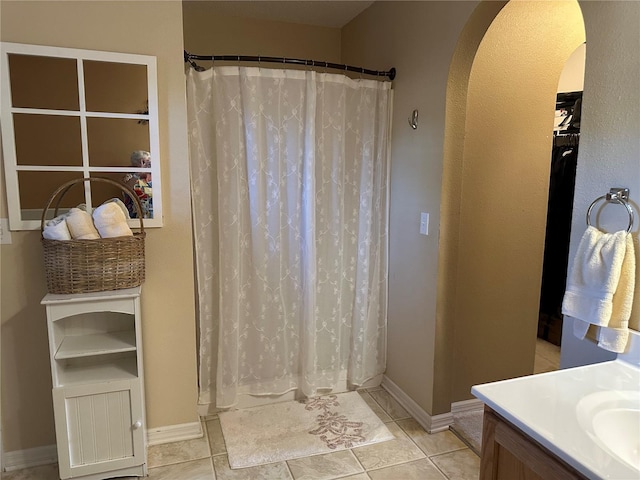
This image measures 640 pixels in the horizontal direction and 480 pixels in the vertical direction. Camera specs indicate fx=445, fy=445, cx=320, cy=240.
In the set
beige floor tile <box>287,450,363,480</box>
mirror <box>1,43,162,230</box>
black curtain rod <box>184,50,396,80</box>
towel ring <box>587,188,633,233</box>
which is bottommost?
beige floor tile <box>287,450,363,480</box>

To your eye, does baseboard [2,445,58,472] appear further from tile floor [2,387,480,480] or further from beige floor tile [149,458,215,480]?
beige floor tile [149,458,215,480]

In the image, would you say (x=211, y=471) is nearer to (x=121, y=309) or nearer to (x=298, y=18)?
(x=121, y=309)

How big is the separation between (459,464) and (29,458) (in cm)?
208

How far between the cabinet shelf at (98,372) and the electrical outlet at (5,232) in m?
0.62

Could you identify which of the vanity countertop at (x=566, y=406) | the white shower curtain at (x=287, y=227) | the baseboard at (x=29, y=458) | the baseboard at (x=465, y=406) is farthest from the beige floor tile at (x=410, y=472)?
the baseboard at (x=29, y=458)

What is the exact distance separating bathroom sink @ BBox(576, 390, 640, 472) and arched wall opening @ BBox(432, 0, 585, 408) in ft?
3.98

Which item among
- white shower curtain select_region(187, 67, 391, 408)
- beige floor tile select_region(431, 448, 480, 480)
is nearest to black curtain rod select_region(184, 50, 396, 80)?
white shower curtain select_region(187, 67, 391, 408)

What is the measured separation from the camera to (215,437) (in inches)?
94.3

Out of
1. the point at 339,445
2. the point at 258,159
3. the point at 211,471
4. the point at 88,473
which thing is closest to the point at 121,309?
the point at 88,473

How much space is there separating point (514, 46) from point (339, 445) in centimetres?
229

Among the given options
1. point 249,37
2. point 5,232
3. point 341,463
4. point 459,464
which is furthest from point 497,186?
point 5,232

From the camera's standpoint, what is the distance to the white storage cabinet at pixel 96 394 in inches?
74.1

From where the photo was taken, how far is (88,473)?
6.45ft

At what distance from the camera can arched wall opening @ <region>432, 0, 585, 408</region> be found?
7.45ft
